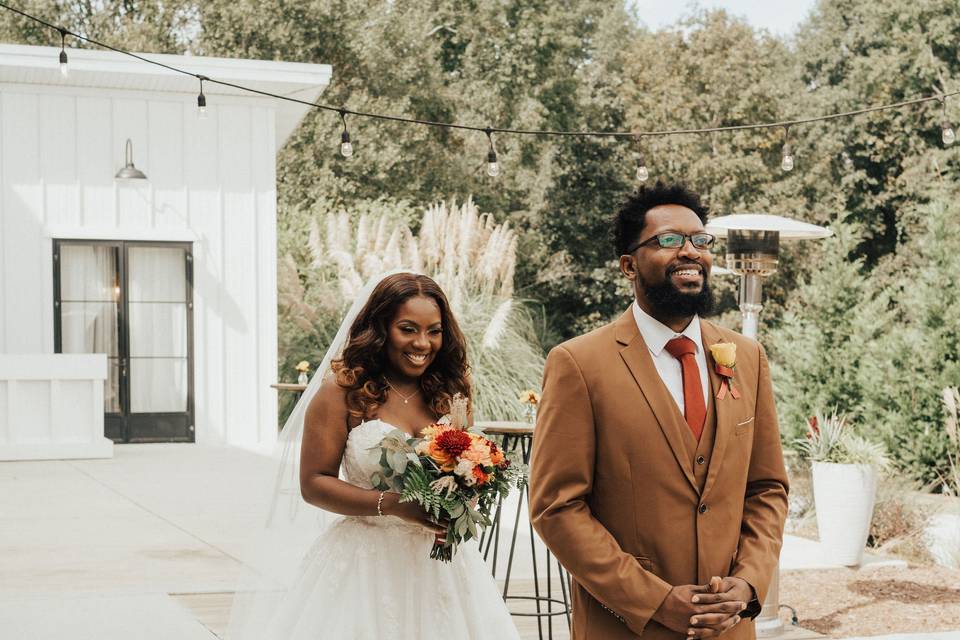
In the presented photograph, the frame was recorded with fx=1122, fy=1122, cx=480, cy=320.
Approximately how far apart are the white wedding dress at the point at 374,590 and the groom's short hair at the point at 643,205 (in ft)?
3.46

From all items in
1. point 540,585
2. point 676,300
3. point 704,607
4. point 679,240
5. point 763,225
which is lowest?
point 540,585

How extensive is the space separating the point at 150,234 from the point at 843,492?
27.3 feet

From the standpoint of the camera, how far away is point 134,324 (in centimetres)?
1279

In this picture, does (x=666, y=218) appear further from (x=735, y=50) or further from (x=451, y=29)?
(x=451, y=29)

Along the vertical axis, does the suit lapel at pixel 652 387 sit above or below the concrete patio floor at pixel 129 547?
above

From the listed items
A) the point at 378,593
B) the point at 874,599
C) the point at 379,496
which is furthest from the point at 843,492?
the point at 379,496

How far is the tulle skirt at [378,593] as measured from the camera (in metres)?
3.44

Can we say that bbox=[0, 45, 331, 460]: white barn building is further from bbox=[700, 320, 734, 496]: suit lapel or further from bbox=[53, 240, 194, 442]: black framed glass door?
bbox=[700, 320, 734, 496]: suit lapel

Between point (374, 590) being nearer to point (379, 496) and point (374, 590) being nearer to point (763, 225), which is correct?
point (379, 496)

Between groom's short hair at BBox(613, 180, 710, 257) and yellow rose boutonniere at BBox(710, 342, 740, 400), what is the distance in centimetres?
32

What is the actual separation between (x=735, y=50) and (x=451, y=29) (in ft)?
22.5

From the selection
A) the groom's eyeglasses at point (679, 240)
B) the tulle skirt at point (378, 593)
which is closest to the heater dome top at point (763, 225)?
the tulle skirt at point (378, 593)

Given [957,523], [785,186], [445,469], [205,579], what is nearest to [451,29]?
[785,186]

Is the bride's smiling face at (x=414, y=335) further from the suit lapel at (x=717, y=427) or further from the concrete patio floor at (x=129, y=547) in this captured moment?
the concrete patio floor at (x=129, y=547)
